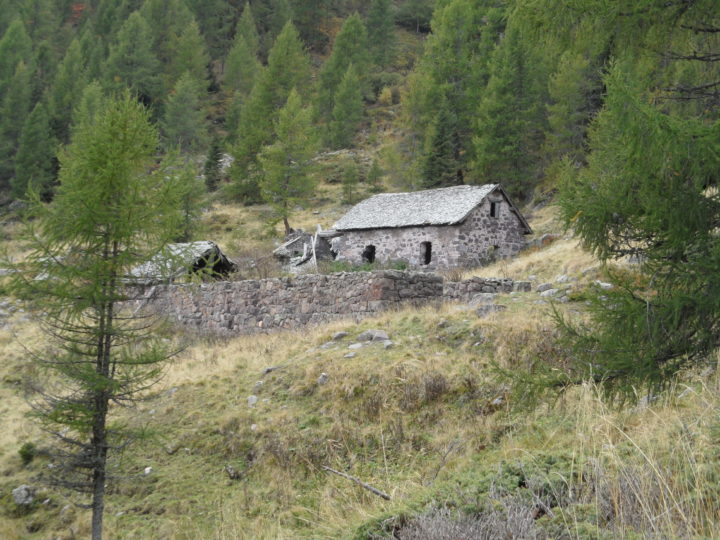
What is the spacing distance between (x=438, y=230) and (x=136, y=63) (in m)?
39.1

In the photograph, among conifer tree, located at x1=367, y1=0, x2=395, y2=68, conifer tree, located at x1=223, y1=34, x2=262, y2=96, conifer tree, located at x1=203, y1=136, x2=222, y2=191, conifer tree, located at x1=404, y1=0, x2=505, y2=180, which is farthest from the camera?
conifer tree, located at x1=367, y1=0, x2=395, y2=68

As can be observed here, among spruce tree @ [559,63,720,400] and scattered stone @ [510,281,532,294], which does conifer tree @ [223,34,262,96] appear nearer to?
scattered stone @ [510,281,532,294]

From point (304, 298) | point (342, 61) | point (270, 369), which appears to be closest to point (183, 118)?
point (342, 61)

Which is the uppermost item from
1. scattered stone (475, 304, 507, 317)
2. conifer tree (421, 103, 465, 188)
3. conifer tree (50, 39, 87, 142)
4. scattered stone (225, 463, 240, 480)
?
conifer tree (50, 39, 87, 142)

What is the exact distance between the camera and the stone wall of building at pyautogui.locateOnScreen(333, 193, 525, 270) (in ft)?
84.4

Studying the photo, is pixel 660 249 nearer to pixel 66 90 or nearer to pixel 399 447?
pixel 399 447

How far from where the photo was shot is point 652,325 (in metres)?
4.56

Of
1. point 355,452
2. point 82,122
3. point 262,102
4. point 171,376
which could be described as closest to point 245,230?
point 262,102

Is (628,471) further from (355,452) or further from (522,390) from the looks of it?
(355,452)

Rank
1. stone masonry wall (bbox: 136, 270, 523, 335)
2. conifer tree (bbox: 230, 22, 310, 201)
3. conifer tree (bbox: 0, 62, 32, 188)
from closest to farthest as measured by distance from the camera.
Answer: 1. stone masonry wall (bbox: 136, 270, 523, 335)
2. conifer tree (bbox: 230, 22, 310, 201)
3. conifer tree (bbox: 0, 62, 32, 188)

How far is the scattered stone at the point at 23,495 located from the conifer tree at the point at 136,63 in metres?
47.1

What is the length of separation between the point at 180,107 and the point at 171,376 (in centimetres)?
3826

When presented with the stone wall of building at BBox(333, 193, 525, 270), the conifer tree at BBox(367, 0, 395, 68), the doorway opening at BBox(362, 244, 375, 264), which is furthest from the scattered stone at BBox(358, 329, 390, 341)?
the conifer tree at BBox(367, 0, 395, 68)

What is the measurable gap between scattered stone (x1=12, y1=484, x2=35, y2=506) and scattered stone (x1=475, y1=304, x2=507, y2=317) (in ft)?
28.3
